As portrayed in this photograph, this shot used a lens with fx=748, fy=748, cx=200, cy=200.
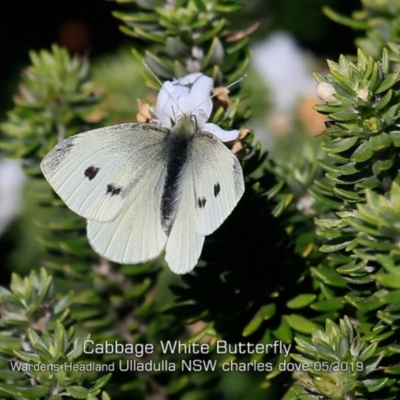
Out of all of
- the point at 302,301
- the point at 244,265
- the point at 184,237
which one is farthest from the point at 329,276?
the point at 184,237

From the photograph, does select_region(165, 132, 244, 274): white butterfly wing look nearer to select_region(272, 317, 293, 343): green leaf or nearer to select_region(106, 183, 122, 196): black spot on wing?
select_region(106, 183, 122, 196): black spot on wing

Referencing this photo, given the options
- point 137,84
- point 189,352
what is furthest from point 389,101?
point 137,84

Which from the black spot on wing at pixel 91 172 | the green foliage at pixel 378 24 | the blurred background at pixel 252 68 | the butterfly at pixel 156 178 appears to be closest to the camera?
the butterfly at pixel 156 178

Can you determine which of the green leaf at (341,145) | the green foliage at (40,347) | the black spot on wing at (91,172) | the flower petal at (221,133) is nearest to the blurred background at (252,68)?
the black spot on wing at (91,172)

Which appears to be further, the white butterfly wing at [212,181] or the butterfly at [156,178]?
the butterfly at [156,178]

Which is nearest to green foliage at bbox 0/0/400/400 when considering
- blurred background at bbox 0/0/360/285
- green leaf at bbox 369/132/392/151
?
green leaf at bbox 369/132/392/151

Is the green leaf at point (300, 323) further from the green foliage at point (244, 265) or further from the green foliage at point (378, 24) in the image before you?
the green foliage at point (378, 24)

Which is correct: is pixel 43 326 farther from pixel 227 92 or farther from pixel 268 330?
pixel 227 92

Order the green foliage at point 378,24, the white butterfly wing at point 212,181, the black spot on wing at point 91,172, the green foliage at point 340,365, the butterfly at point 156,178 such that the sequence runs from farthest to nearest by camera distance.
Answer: the green foliage at point 378,24, the black spot on wing at point 91,172, the butterfly at point 156,178, the white butterfly wing at point 212,181, the green foliage at point 340,365
